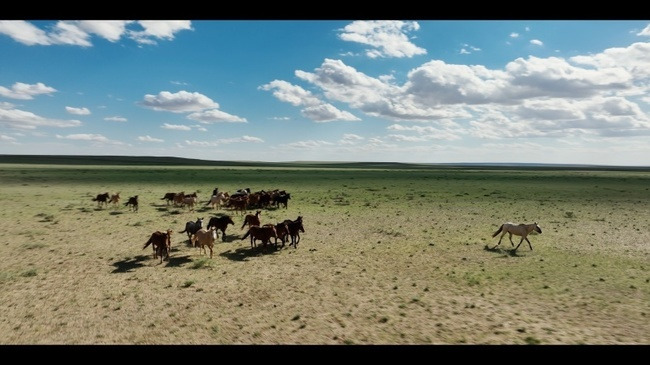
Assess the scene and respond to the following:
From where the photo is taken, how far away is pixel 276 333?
9414 mm

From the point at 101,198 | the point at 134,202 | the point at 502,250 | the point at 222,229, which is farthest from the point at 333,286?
the point at 101,198

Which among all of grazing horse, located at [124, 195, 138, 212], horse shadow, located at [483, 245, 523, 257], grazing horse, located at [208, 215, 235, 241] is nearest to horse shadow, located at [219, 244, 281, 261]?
grazing horse, located at [208, 215, 235, 241]

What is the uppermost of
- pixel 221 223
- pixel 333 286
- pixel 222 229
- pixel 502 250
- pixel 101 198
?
pixel 101 198

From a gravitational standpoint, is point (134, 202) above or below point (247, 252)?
above

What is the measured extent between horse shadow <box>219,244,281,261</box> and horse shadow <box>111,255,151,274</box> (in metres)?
3.33

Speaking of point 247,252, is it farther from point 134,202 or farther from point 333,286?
point 134,202

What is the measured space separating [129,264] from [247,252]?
496cm

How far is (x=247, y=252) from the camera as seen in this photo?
17.3 m

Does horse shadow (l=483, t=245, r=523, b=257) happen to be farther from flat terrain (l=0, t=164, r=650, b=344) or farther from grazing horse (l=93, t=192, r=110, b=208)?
grazing horse (l=93, t=192, r=110, b=208)

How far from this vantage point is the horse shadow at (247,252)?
1642cm

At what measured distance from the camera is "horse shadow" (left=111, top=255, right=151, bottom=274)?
565 inches

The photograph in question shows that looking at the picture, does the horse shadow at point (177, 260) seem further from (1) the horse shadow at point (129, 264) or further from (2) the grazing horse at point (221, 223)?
(2) the grazing horse at point (221, 223)
